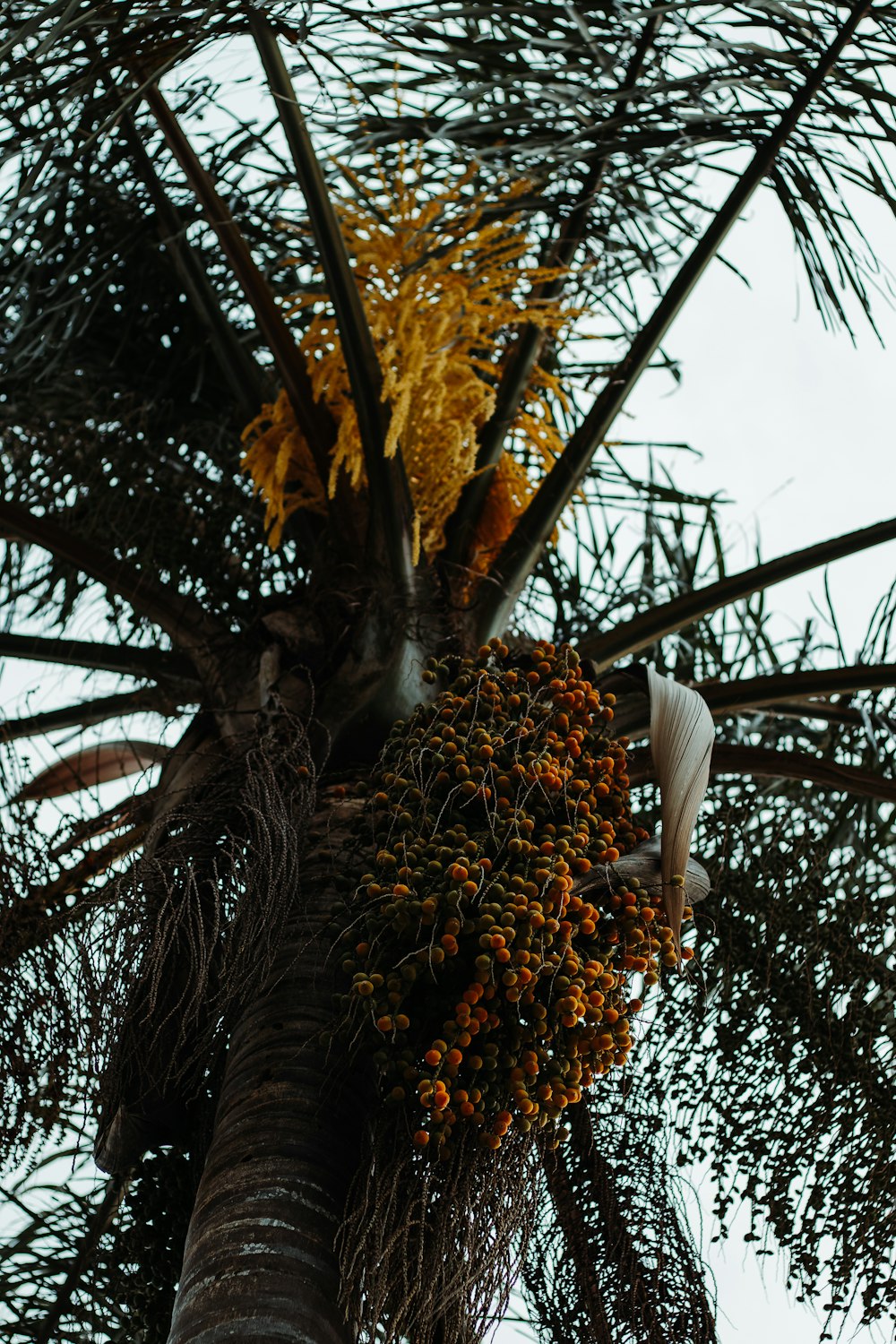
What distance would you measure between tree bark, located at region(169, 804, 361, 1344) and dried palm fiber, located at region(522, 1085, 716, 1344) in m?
0.40

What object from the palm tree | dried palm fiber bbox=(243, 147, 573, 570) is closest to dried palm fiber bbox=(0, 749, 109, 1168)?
the palm tree

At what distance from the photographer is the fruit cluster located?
184 cm

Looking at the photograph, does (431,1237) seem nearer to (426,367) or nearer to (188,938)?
(188,938)

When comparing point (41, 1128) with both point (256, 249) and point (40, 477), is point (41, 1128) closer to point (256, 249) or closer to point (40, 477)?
point (40, 477)

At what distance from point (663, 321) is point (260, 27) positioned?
0.98 meters

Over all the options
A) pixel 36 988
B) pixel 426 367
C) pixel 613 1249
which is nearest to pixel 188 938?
pixel 36 988

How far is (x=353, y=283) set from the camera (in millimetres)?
2619

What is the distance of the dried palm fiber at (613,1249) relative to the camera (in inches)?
87.0

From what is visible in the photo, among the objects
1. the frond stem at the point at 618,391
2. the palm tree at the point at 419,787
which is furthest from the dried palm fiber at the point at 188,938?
the frond stem at the point at 618,391

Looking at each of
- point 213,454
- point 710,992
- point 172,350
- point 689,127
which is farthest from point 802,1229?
point 172,350

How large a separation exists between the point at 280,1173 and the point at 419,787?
0.56 metres

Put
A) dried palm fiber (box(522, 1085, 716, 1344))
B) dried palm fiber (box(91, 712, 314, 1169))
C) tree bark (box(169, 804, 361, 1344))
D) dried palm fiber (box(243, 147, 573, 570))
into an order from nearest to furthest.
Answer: tree bark (box(169, 804, 361, 1344)), dried palm fiber (box(91, 712, 314, 1169)), dried palm fiber (box(522, 1085, 716, 1344)), dried palm fiber (box(243, 147, 573, 570))

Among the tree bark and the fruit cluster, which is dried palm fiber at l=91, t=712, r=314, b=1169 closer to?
the tree bark

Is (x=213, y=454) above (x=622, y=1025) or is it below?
above
